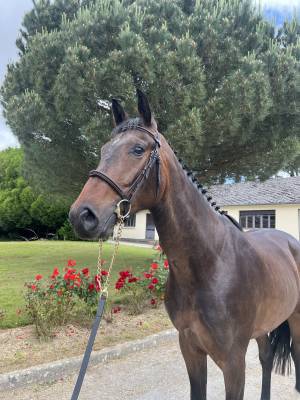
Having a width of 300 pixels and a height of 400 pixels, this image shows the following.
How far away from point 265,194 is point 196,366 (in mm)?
23238

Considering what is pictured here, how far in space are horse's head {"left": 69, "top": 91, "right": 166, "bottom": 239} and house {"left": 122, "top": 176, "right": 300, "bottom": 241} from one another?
18.7m

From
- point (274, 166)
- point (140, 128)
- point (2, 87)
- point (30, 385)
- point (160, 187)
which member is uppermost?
point (2, 87)

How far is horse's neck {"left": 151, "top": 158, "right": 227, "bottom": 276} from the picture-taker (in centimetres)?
199

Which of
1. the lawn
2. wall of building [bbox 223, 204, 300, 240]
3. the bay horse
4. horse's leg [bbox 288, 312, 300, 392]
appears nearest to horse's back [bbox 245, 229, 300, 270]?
the bay horse

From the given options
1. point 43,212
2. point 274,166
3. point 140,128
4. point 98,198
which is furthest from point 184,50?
point 43,212

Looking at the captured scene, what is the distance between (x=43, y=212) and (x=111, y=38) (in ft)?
65.6

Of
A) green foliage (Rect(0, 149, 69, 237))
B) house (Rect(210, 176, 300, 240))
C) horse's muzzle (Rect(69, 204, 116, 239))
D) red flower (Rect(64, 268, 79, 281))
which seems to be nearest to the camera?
horse's muzzle (Rect(69, 204, 116, 239))

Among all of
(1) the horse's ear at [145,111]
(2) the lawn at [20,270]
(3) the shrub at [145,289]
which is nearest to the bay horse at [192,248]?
(1) the horse's ear at [145,111]

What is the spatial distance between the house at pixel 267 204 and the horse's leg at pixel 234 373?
60.5 feet

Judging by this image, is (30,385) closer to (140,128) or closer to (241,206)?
(140,128)

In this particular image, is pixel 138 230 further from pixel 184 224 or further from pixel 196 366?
pixel 184 224

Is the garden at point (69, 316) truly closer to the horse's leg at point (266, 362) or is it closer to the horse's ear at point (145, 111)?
the horse's leg at point (266, 362)

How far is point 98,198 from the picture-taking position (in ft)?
5.23

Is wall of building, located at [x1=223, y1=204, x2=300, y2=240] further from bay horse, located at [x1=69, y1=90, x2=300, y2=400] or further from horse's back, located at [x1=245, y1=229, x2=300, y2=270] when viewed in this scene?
bay horse, located at [x1=69, y1=90, x2=300, y2=400]
